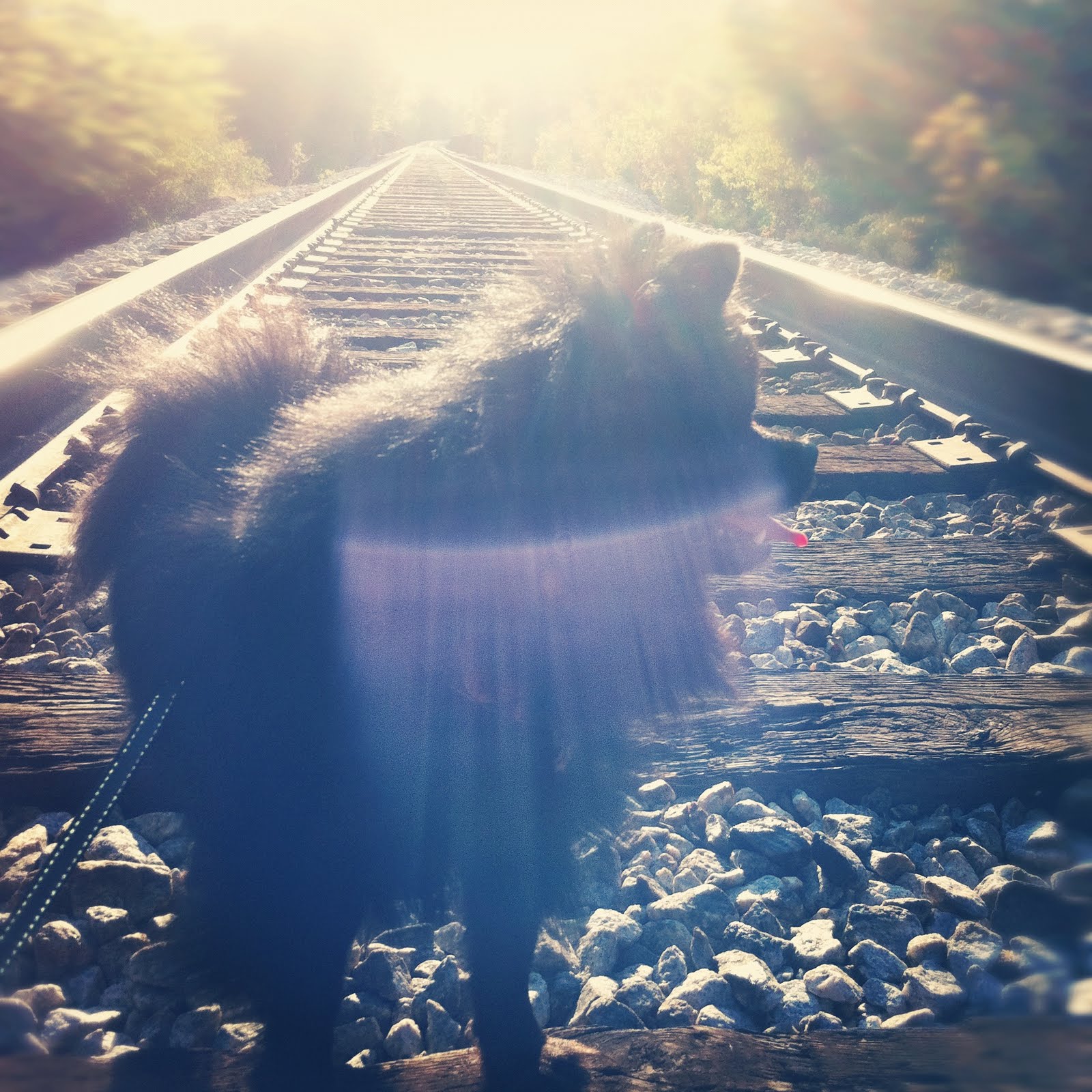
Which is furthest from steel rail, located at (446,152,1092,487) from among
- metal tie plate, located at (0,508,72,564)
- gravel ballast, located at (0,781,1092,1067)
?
metal tie plate, located at (0,508,72,564)

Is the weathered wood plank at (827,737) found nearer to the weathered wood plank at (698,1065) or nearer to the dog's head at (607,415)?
the dog's head at (607,415)

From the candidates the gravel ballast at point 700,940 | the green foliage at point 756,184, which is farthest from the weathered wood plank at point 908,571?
the green foliage at point 756,184

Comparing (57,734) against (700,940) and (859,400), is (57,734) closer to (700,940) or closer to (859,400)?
(700,940)

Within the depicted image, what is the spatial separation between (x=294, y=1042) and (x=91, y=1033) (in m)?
0.40

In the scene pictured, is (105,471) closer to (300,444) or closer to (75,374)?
(300,444)

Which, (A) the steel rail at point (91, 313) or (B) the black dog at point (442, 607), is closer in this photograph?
(B) the black dog at point (442, 607)

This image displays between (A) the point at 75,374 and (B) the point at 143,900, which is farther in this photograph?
(A) the point at 75,374

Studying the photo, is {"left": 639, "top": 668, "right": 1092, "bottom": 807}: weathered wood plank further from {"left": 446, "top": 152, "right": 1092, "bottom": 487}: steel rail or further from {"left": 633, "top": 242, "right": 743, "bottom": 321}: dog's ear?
{"left": 446, "top": 152, "right": 1092, "bottom": 487}: steel rail

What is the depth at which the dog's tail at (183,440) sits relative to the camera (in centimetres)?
182

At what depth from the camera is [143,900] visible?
1.81 meters

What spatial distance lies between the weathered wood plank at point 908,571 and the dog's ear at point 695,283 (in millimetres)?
1323

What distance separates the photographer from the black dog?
5.14 ft

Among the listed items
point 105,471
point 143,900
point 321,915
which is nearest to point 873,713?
point 321,915

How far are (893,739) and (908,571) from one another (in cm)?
105
